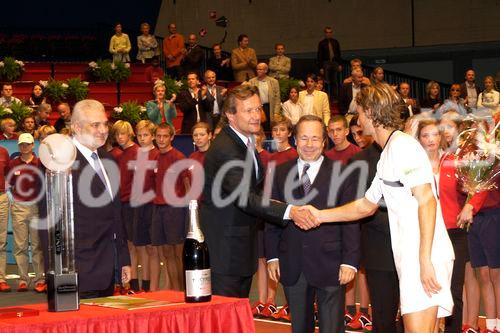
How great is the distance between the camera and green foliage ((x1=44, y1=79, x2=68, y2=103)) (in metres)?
16.4

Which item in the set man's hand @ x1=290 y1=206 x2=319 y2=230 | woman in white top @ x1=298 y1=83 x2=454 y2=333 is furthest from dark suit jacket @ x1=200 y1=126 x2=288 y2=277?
Result: woman in white top @ x1=298 y1=83 x2=454 y2=333

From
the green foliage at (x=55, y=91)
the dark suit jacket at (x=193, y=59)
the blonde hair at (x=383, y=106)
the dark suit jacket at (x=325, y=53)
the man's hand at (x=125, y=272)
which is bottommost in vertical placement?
the man's hand at (x=125, y=272)

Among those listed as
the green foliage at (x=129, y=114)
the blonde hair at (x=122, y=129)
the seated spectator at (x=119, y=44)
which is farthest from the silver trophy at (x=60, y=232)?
the seated spectator at (x=119, y=44)

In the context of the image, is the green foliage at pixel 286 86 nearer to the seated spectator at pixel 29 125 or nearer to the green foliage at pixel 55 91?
the green foliage at pixel 55 91

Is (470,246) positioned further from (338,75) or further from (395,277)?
(338,75)

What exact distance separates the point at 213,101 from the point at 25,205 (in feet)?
14.2

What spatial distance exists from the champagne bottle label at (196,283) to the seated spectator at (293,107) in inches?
464

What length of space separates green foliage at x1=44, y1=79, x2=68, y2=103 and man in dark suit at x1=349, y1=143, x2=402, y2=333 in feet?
36.8

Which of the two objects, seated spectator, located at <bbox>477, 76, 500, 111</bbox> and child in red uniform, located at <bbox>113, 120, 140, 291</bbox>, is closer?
child in red uniform, located at <bbox>113, 120, 140, 291</bbox>

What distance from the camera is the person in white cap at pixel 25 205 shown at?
10820 mm

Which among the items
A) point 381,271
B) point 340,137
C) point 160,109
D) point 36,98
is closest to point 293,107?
point 160,109

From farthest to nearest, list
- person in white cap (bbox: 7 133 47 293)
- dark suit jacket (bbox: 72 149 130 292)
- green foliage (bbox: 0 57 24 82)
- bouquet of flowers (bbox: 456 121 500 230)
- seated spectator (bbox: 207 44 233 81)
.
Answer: seated spectator (bbox: 207 44 233 81) → green foliage (bbox: 0 57 24 82) → person in white cap (bbox: 7 133 47 293) → bouquet of flowers (bbox: 456 121 500 230) → dark suit jacket (bbox: 72 149 130 292)

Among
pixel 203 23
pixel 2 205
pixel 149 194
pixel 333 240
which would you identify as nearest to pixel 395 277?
pixel 333 240

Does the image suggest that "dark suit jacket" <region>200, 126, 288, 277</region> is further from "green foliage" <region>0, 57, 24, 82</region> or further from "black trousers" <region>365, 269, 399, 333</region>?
"green foliage" <region>0, 57, 24, 82</region>
